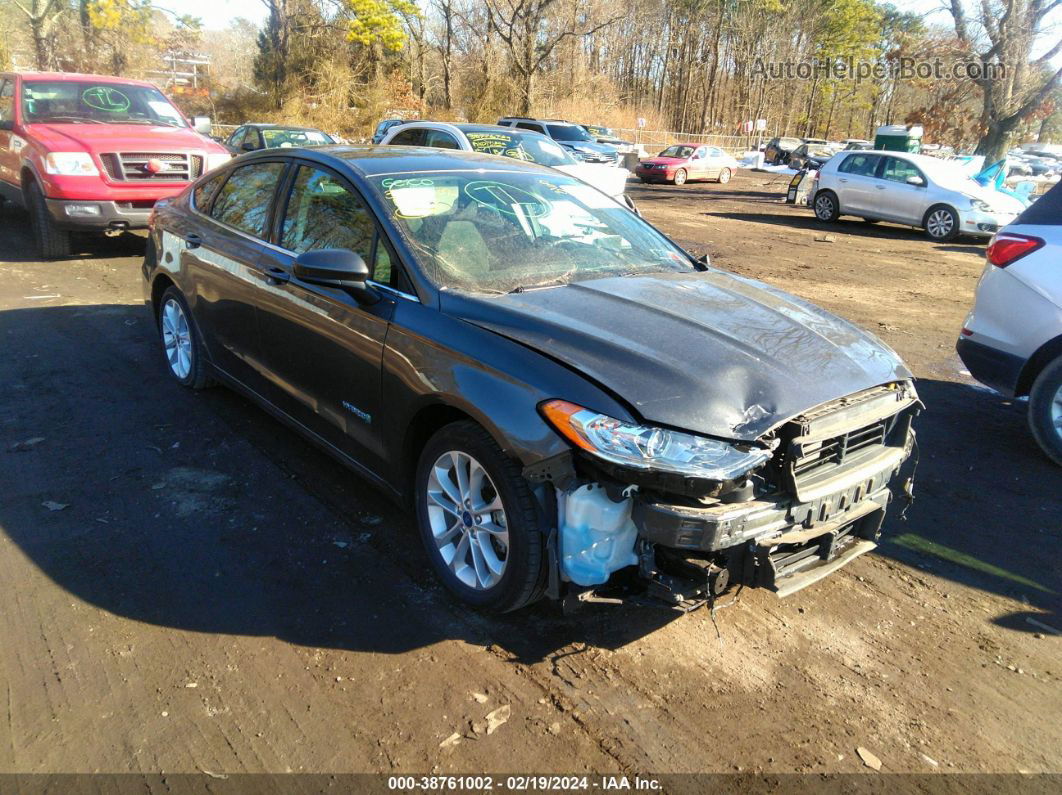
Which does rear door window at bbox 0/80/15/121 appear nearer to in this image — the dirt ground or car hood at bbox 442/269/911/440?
the dirt ground

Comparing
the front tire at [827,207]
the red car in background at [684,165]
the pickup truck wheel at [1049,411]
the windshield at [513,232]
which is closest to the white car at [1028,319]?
the pickup truck wheel at [1049,411]

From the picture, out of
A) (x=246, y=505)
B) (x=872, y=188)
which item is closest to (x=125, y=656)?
(x=246, y=505)

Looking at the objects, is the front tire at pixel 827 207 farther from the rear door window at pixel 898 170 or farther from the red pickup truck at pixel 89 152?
the red pickup truck at pixel 89 152

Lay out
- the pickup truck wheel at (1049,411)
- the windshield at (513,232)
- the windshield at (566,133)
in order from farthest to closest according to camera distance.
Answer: the windshield at (566,133)
the pickup truck wheel at (1049,411)
the windshield at (513,232)

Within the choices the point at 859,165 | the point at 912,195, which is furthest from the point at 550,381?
the point at 859,165

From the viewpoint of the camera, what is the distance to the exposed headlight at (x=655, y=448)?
8.46ft

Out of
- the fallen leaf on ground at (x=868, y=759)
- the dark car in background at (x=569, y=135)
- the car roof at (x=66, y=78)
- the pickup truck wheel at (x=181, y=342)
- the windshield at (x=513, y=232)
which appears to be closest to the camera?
the fallen leaf on ground at (x=868, y=759)

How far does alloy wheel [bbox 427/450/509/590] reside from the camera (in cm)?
303

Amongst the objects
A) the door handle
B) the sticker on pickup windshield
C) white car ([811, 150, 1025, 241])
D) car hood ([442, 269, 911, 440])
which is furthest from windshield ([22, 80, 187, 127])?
white car ([811, 150, 1025, 241])

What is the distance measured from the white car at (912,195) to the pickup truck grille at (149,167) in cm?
1406

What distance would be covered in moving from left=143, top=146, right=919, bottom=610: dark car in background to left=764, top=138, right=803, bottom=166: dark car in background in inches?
1713

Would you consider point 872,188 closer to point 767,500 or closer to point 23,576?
point 767,500

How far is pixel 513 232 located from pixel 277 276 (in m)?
1.28

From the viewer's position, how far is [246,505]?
13.2 feet
